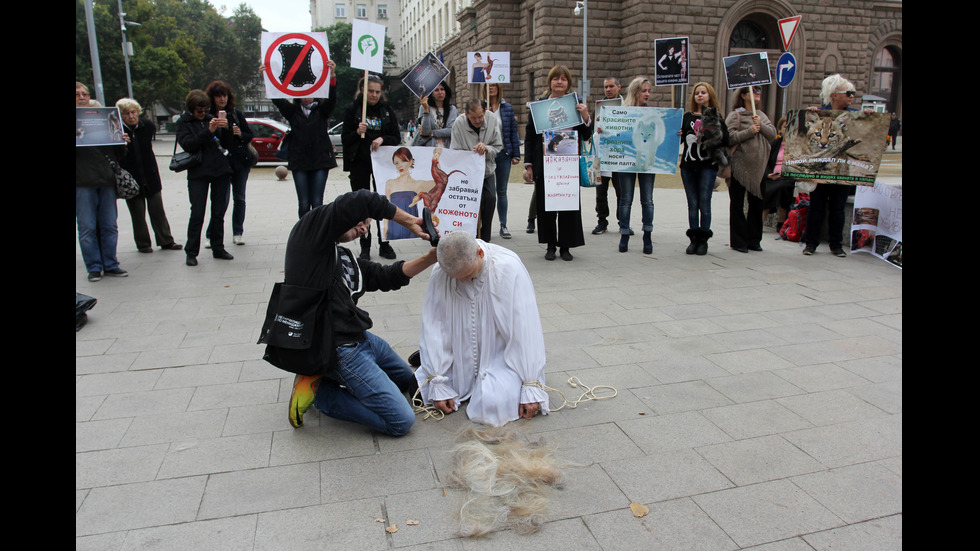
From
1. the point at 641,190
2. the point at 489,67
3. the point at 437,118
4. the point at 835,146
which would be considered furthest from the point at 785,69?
the point at 437,118

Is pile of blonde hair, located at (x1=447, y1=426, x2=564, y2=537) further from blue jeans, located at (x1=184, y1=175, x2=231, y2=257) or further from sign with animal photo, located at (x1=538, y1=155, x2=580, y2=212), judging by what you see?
blue jeans, located at (x1=184, y1=175, x2=231, y2=257)

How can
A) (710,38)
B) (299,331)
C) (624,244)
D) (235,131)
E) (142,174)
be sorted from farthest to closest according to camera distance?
(710,38) < (624,244) < (142,174) < (235,131) < (299,331)

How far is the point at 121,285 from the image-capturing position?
6566mm

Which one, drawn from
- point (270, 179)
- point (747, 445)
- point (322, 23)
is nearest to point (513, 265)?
point (747, 445)

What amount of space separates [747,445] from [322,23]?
9252 cm

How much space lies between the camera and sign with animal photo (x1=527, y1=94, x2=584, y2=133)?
703 cm

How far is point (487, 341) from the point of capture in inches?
146

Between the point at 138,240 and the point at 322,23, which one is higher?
the point at 322,23

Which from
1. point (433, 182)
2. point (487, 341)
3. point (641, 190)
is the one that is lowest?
point (487, 341)

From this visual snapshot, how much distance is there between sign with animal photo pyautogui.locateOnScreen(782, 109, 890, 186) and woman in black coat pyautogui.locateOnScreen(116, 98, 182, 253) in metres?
7.31

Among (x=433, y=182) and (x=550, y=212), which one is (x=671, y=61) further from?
(x=433, y=182)

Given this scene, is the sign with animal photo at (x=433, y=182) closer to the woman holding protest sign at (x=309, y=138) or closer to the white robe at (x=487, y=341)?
the woman holding protest sign at (x=309, y=138)

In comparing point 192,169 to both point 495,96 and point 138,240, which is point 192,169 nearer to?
point 138,240

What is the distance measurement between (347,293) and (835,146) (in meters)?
6.23
